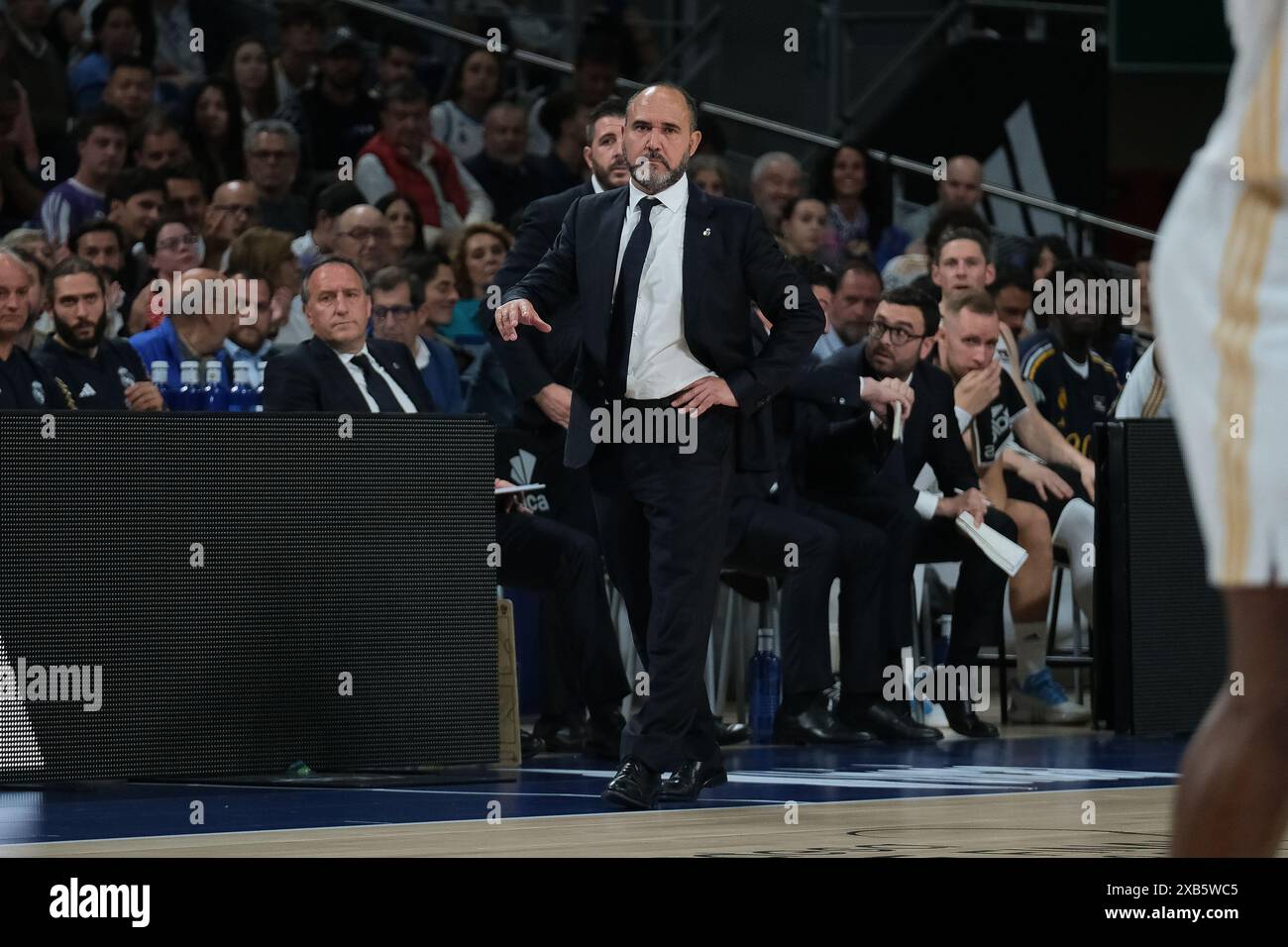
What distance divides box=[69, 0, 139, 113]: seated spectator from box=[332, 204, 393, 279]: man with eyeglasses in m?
2.58

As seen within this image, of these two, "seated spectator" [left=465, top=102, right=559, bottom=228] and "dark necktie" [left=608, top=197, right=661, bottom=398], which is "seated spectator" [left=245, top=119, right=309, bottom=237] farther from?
"dark necktie" [left=608, top=197, right=661, bottom=398]

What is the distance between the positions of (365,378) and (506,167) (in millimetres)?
4585

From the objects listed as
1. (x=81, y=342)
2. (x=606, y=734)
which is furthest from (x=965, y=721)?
(x=81, y=342)

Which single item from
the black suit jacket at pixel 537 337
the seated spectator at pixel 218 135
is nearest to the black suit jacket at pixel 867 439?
the black suit jacket at pixel 537 337

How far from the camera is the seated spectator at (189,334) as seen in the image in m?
8.63

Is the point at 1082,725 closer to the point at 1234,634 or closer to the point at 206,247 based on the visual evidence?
the point at 206,247

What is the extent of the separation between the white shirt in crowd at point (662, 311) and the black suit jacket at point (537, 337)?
3.02ft

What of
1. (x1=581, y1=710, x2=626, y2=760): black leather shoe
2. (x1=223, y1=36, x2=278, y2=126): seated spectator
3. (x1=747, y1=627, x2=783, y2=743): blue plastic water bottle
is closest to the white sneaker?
(x1=747, y1=627, x2=783, y2=743): blue plastic water bottle

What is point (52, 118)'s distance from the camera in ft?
37.9

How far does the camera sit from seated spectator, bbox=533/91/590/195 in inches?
480

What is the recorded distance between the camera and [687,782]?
6301 mm

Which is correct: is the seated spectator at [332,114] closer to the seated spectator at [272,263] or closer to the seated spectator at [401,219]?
the seated spectator at [401,219]

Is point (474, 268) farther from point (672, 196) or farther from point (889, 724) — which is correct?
point (672, 196)

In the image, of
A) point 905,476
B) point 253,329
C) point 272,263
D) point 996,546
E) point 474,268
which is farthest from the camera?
point 474,268
